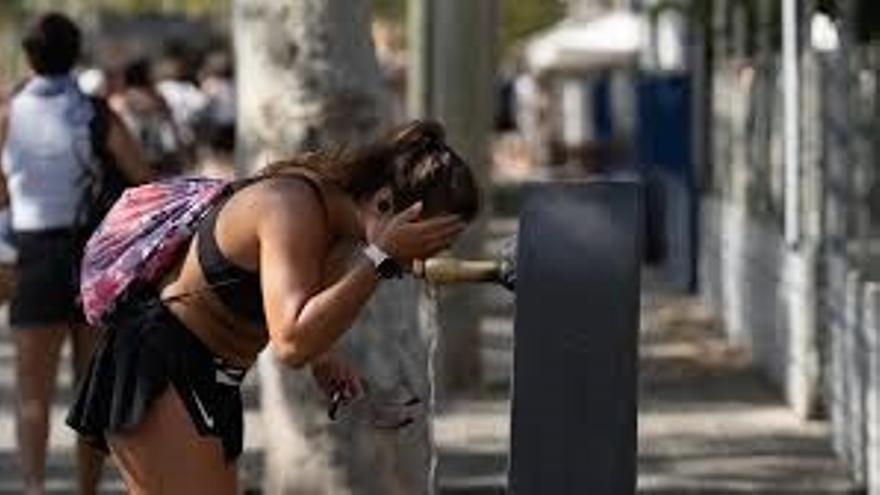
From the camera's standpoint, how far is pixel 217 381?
573 cm

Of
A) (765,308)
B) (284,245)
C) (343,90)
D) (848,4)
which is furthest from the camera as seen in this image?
(765,308)

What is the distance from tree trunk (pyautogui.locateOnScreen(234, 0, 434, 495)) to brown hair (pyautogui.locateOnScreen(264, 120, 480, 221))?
2731 millimetres

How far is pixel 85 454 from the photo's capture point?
29.6 ft

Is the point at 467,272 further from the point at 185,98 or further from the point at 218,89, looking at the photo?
the point at 218,89

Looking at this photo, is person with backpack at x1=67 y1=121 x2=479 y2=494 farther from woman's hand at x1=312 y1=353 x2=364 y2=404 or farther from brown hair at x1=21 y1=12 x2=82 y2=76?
brown hair at x1=21 y1=12 x2=82 y2=76

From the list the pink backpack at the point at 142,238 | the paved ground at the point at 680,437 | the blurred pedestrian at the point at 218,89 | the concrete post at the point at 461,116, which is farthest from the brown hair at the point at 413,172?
the blurred pedestrian at the point at 218,89

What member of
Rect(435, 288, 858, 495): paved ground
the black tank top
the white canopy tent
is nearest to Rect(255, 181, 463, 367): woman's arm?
the black tank top

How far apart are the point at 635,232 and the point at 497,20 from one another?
8.37m

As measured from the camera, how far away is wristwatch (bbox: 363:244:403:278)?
5.35 m

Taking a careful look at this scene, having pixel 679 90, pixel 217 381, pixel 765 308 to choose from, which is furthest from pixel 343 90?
pixel 679 90

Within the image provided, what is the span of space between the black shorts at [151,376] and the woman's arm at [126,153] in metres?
3.22

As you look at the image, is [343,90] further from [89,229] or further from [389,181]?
[389,181]

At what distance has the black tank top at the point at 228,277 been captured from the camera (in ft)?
18.4

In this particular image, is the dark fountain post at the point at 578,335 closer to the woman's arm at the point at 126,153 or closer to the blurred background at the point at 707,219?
the blurred background at the point at 707,219
